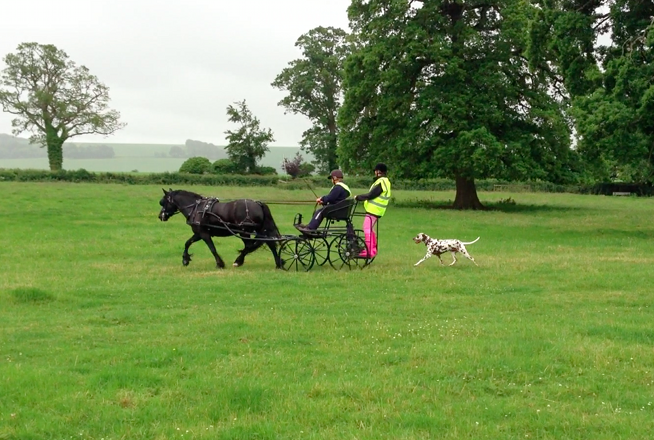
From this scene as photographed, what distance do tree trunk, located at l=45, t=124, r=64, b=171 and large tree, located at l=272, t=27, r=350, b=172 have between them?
2307 centimetres

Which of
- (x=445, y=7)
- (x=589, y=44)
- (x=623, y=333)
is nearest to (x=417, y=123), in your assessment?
(x=445, y=7)

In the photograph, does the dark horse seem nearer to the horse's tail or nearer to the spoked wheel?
the horse's tail

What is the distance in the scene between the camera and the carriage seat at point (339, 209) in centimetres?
1384

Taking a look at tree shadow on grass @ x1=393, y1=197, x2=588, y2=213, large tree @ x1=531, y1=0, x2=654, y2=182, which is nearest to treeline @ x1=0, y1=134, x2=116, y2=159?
tree shadow on grass @ x1=393, y1=197, x2=588, y2=213

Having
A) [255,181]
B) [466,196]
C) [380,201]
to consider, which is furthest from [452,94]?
[255,181]

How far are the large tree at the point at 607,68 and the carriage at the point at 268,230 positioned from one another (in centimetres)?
907

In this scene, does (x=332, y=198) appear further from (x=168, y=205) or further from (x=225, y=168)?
(x=225, y=168)

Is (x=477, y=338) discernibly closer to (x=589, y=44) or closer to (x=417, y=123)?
(x=589, y=44)

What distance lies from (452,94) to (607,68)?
430 inches

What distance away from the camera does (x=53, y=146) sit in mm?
67062

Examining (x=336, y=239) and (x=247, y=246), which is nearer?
(x=336, y=239)

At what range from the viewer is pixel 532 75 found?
1297 inches

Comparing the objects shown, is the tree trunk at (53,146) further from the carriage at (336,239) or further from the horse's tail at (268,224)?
the carriage at (336,239)

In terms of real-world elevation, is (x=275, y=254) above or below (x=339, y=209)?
below
